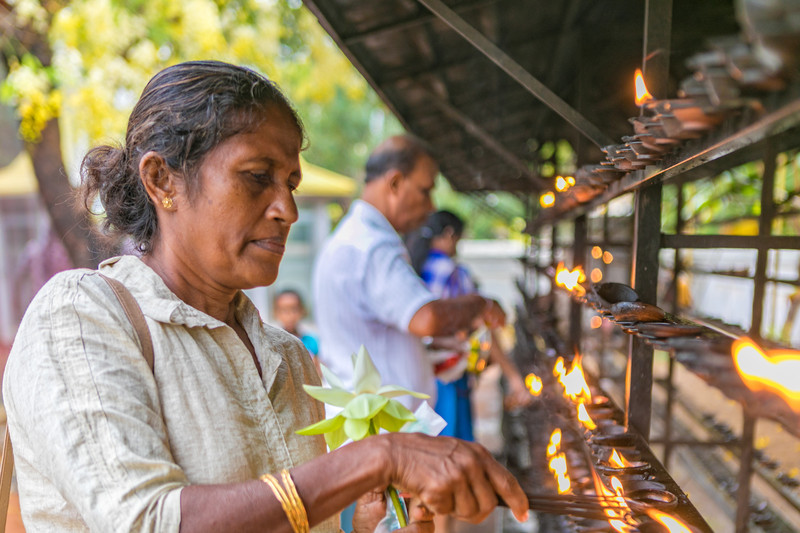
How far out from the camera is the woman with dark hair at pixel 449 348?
143 inches

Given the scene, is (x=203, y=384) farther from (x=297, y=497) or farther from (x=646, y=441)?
(x=646, y=441)

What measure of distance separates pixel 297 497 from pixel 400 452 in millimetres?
170

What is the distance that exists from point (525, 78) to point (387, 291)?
115 cm

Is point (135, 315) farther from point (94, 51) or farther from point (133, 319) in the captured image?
point (94, 51)

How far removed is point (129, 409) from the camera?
3.10 ft

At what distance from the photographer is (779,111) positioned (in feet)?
2.03

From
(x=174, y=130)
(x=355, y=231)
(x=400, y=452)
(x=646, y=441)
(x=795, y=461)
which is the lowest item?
(x=795, y=461)

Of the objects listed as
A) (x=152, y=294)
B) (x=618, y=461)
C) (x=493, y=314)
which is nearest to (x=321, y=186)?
(x=493, y=314)

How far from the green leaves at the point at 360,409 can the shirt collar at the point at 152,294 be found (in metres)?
0.29

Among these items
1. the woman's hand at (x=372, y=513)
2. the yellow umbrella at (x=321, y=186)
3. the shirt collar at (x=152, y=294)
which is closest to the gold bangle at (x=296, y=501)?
the woman's hand at (x=372, y=513)

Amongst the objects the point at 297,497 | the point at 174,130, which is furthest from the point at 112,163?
the point at 297,497

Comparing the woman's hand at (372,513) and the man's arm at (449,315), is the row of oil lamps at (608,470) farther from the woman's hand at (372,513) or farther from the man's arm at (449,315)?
the man's arm at (449,315)

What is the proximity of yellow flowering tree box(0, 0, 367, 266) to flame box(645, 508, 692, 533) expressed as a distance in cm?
483

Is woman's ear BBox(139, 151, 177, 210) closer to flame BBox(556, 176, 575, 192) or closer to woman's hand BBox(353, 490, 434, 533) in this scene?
woman's hand BBox(353, 490, 434, 533)
